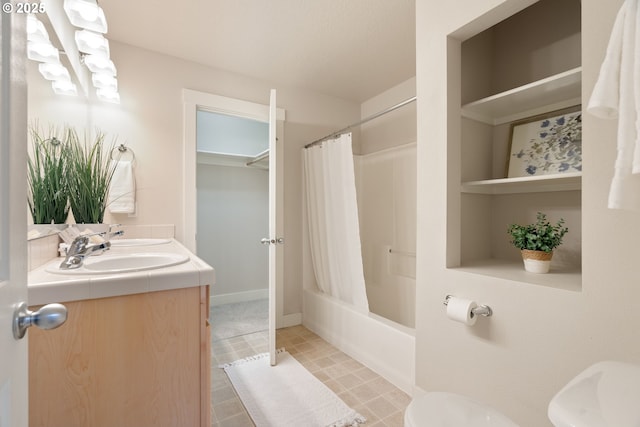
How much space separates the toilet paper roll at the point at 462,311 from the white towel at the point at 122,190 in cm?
219

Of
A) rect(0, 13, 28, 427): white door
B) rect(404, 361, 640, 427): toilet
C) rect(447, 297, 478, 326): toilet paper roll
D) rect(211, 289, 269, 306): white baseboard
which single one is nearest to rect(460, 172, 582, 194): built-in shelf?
rect(447, 297, 478, 326): toilet paper roll

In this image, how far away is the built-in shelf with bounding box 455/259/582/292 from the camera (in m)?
1.11

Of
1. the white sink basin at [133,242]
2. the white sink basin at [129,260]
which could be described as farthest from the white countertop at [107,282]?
the white sink basin at [133,242]

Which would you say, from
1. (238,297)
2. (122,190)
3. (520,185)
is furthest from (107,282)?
(238,297)

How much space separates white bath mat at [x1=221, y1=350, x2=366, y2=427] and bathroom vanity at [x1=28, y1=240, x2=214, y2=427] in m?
0.60

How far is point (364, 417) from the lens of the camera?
61.6 inches

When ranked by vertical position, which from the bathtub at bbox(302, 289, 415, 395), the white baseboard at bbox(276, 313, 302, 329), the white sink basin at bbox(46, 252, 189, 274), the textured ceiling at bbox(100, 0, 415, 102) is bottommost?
the white baseboard at bbox(276, 313, 302, 329)

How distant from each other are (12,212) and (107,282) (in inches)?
19.5

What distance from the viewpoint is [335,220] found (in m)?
2.43

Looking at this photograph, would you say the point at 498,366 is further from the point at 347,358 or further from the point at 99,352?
the point at 99,352

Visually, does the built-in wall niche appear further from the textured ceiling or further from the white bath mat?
the white bath mat

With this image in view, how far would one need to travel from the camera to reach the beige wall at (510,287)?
0.94 m

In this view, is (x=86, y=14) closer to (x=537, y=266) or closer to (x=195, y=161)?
(x=195, y=161)

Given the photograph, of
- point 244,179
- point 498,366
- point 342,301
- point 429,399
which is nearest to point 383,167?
point 342,301
